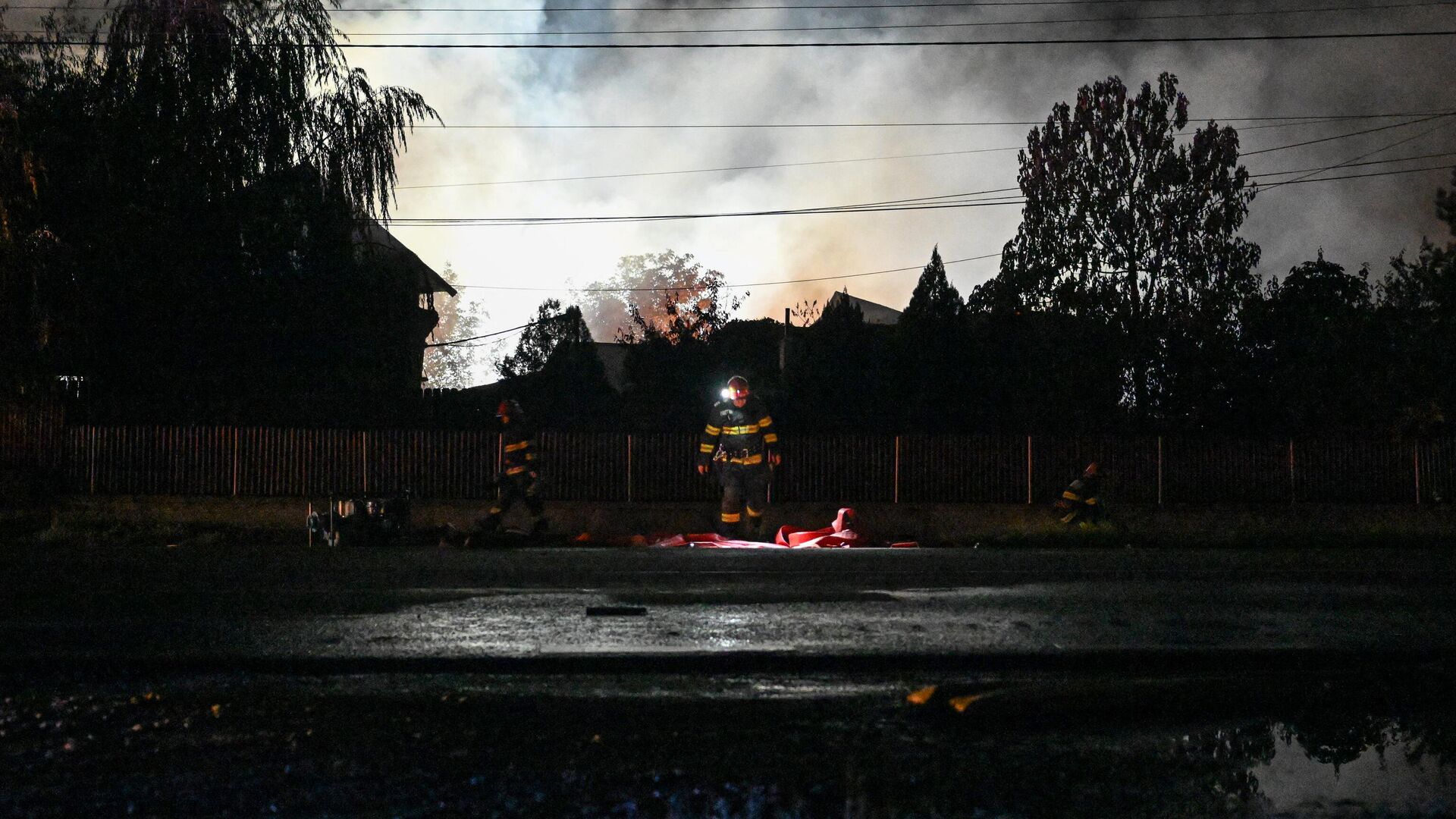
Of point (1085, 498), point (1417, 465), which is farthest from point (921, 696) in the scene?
point (1417, 465)

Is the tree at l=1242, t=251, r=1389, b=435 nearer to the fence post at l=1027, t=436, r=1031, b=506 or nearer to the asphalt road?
the fence post at l=1027, t=436, r=1031, b=506

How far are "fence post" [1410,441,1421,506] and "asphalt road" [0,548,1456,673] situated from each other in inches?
435

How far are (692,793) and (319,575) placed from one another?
595 centimetres

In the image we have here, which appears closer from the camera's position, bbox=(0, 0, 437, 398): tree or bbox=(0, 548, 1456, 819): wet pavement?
bbox=(0, 548, 1456, 819): wet pavement

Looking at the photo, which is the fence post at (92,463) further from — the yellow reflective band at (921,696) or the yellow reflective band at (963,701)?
the yellow reflective band at (963,701)

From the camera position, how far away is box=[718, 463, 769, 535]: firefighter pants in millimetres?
15219

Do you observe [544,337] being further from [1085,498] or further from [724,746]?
[724,746]

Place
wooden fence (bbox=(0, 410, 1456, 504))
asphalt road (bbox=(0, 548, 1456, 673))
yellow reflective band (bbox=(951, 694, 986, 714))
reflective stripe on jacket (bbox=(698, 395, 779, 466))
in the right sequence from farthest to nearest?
wooden fence (bbox=(0, 410, 1456, 504)) → reflective stripe on jacket (bbox=(698, 395, 779, 466)) → asphalt road (bbox=(0, 548, 1456, 673)) → yellow reflective band (bbox=(951, 694, 986, 714))

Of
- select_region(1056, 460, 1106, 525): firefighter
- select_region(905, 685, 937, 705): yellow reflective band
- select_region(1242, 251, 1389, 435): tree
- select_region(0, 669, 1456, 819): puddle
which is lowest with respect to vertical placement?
select_region(0, 669, 1456, 819): puddle

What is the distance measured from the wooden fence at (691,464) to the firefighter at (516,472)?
4.65 metres

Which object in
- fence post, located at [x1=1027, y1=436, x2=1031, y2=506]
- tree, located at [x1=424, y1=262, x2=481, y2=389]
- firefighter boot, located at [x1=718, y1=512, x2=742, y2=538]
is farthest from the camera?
tree, located at [x1=424, y1=262, x2=481, y2=389]

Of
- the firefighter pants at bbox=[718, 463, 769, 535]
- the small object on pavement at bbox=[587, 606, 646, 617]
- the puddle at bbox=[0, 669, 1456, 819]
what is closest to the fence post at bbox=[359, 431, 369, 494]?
the firefighter pants at bbox=[718, 463, 769, 535]

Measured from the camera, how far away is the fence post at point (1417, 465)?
20.5 metres

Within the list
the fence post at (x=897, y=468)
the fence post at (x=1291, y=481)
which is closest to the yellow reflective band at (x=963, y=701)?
the fence post at (x=897, y=468)
